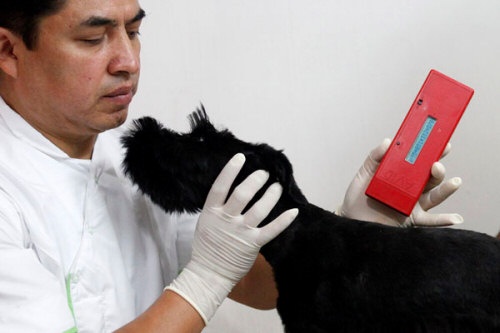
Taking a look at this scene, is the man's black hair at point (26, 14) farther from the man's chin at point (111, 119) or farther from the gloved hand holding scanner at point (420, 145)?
the gloved hand holding scanner at point (420, 145)

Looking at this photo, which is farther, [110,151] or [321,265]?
[110,151]

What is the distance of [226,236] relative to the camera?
788mm

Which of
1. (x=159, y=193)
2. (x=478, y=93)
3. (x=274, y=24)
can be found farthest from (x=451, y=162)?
(x=159, y=193)

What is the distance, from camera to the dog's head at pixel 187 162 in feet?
2.55

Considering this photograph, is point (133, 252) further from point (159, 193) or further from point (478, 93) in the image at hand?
point (478, 93)

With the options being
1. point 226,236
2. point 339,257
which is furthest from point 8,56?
point 339,257

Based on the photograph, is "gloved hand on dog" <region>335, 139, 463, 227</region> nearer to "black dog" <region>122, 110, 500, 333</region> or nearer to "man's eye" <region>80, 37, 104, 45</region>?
"black dog" <region>122, 110, 500, 333</region>

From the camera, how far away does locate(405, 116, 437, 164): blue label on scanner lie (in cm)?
88

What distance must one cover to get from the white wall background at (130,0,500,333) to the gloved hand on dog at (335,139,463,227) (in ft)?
0.86

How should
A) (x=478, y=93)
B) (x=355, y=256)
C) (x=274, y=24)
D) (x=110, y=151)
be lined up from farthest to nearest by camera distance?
(x=274, y=24) < (x=478, y=93) < (x=110, y=151) < (x=355, y=256)

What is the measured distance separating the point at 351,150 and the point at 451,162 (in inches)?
8.3

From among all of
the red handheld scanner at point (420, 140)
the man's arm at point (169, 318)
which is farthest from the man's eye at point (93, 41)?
the red handheld scanner at point (420, 140)

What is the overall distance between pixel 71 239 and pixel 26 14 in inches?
12.8

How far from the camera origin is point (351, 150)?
4.14 feet
